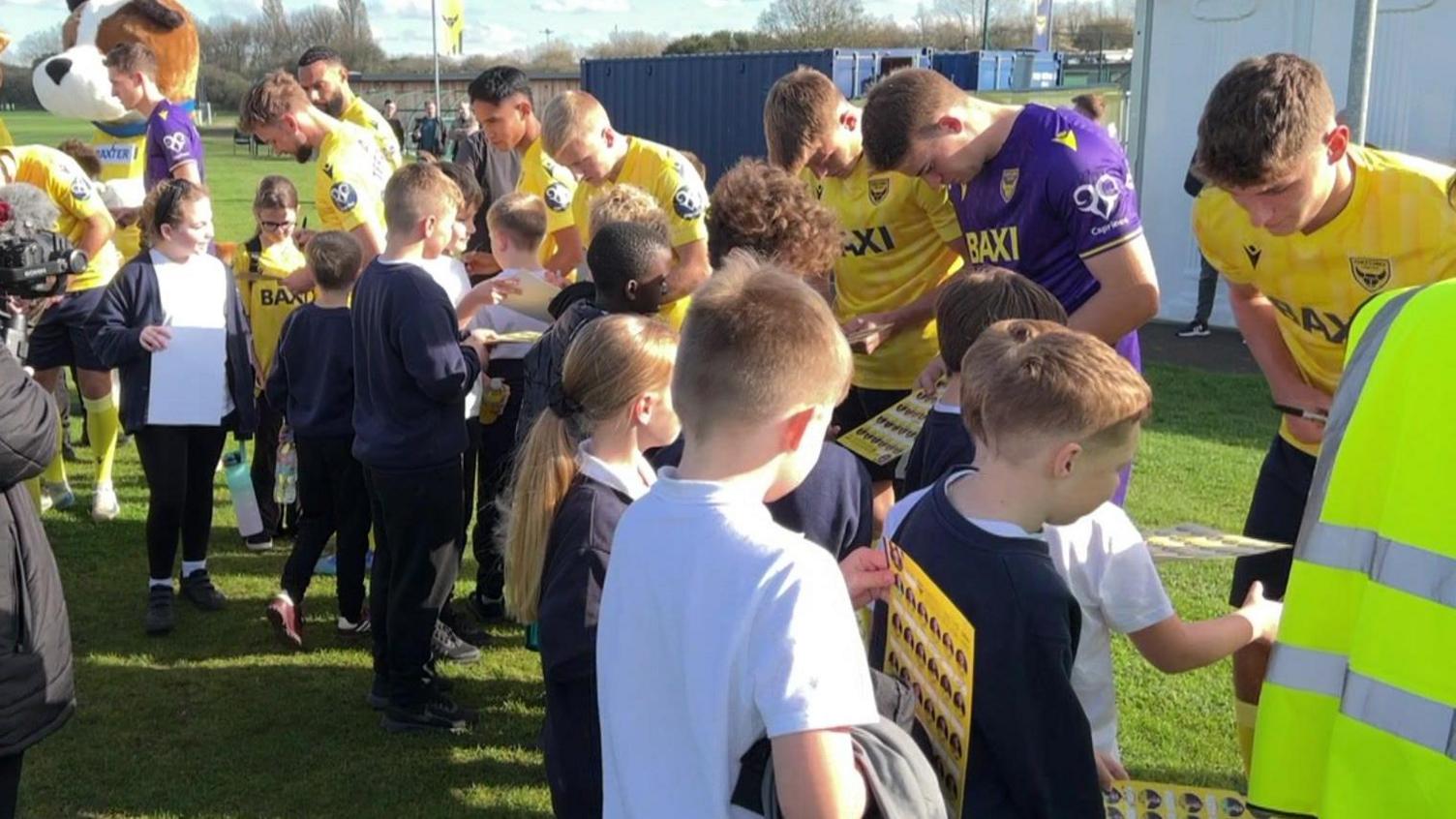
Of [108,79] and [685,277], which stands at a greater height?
[108,79]

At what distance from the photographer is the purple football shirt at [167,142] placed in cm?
682

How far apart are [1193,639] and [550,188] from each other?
4210mm

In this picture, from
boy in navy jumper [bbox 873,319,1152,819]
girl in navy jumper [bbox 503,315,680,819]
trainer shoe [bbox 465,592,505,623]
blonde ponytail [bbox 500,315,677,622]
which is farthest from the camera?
trainer shoe [bbox 465,592,505,623]

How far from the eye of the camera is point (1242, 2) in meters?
10.9

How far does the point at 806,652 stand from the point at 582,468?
3.48 feet

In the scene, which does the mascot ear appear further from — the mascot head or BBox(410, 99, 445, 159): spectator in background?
BBox(410, 99, 445, 159): spectator in background

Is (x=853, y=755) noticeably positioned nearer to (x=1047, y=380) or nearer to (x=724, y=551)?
(x=724, y=551)

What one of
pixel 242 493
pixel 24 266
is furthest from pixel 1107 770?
pixel 242 493

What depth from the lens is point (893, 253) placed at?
4.50 m

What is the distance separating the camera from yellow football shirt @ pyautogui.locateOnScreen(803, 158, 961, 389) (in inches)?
171

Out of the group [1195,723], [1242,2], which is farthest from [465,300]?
[1242,2]

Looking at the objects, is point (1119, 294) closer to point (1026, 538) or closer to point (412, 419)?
point (1026, 538)

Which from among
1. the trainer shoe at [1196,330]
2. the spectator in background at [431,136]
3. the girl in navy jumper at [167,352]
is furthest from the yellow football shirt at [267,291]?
the spectator in background at [431,136]

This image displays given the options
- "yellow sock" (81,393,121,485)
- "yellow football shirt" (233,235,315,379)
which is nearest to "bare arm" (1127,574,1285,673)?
"yellow football shirt" (233,235,315,379)
